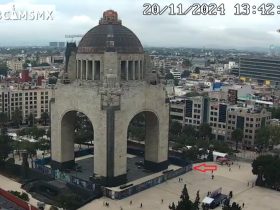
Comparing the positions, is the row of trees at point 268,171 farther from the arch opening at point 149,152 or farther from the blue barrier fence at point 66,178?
the blue barrier fence at point 66,178

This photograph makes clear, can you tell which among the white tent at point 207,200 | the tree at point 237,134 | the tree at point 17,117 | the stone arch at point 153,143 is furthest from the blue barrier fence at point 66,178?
the tree at point 17,117

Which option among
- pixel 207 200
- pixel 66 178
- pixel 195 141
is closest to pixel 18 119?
pixel 195 141

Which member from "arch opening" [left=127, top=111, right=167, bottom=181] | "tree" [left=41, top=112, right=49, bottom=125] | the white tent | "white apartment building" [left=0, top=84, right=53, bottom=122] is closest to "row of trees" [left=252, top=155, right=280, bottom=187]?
the white tent

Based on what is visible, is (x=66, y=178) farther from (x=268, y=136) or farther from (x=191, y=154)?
(x=268, y=136)

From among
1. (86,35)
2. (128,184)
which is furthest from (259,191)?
(86,35)

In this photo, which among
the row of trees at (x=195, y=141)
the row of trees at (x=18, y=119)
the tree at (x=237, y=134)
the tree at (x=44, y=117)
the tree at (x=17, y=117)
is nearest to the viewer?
the row of trees at (x=195, y=141)
